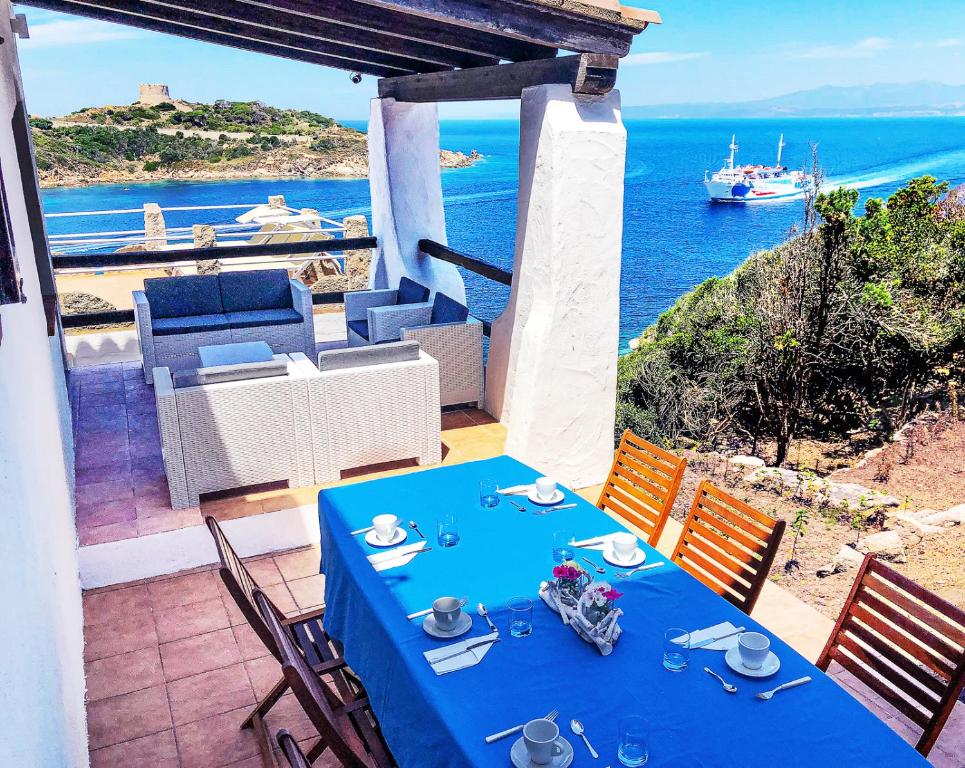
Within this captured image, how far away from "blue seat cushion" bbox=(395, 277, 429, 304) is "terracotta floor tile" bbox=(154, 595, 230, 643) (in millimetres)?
3644

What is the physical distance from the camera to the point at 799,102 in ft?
634

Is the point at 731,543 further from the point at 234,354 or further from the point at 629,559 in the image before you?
the point at 234,354

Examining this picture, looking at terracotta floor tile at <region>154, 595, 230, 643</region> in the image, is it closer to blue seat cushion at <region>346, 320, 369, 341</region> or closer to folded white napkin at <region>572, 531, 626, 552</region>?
folded white napkin at <region>572, 531, 626, 552</region>

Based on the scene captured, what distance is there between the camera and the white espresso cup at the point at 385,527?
299cm

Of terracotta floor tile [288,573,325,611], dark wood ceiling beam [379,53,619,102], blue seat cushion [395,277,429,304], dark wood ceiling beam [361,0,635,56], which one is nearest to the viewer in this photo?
terracotta floor tile [288,573,325,611]

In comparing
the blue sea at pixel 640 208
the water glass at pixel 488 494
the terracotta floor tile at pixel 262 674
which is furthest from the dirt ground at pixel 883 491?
the blue sea at pixel 640 208

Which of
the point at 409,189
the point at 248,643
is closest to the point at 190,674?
the point at 248,643

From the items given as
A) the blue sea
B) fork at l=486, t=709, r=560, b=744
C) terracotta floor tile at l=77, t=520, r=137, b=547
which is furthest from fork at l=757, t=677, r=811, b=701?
the blue sea

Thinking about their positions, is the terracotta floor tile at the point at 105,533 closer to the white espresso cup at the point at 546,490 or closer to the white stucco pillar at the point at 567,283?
the white stucco pillar at the point at 567,283

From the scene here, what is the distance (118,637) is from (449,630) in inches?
81.8

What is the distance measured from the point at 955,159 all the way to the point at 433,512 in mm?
69335

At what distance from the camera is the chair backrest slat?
195 cm

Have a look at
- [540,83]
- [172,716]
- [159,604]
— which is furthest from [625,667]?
[540,83]

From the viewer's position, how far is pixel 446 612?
2.43 metres
